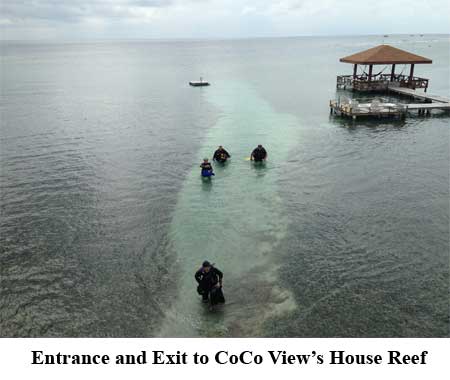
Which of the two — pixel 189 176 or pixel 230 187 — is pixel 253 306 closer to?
pixel 230 187

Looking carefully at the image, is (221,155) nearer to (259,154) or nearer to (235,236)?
(259,154)

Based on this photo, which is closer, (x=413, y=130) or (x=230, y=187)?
(x=230, y=187)

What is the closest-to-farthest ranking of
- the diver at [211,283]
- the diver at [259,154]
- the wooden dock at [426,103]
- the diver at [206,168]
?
the diver at [211,283] < the diver at [206,168] < the diver at [259,154] < the wooden dock at [426,103]

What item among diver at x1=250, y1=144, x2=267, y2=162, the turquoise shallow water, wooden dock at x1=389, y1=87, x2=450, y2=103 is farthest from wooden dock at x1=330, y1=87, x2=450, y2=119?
diver at x1=250, y1=144, x2=267, y2=162

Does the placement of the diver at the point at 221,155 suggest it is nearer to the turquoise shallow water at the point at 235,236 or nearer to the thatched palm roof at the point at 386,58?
the turquoise shallow water at the point at 235,236

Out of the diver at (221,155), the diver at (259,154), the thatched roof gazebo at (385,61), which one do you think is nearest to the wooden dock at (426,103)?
the thatched roof gazebo at (385,61)

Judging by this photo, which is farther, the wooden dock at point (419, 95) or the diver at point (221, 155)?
the wooden dock at point (419, 95)
